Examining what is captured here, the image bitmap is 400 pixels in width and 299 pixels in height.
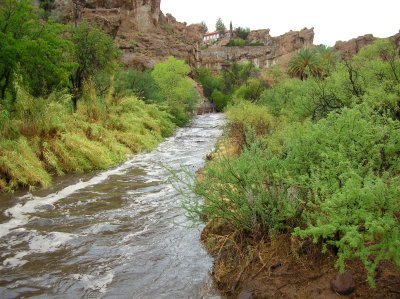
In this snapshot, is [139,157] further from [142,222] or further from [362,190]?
[362,190]

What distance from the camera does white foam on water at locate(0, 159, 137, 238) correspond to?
8.20 meters

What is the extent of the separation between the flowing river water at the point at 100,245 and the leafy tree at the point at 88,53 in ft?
42.7

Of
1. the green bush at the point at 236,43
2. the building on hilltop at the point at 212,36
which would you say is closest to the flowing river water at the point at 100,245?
the green bush at the point at 236,43

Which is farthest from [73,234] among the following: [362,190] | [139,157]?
[139,157]

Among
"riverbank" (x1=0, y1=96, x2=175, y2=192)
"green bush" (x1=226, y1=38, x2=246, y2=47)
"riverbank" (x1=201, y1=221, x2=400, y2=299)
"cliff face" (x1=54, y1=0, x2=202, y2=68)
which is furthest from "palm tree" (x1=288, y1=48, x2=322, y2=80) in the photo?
"green bush" (x1=226, y1=38, x2=246, y2=47)

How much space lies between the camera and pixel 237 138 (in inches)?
589

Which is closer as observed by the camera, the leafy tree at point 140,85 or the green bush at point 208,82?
the leafy tree at point 140,85

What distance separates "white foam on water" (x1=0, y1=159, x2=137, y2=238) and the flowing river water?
0.07 feet

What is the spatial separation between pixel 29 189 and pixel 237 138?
7.50 metres

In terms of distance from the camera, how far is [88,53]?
80.0ft

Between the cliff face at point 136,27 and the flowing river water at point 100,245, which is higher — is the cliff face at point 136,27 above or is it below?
above

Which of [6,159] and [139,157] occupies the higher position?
[6,159]

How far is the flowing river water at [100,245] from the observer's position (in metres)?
5.48

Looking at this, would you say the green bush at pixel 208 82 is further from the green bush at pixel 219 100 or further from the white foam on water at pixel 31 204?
the white foam on water at pixel 31 204
